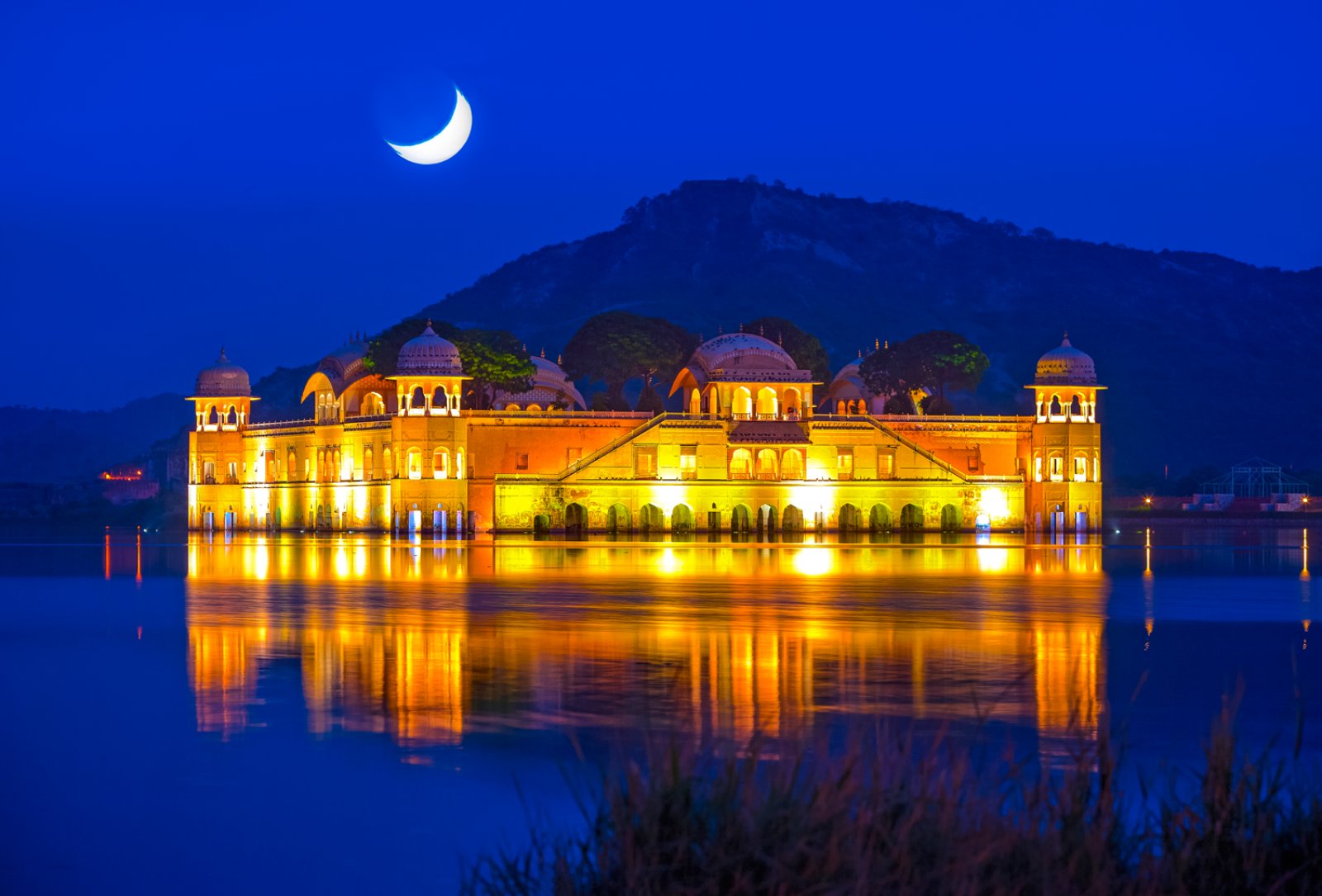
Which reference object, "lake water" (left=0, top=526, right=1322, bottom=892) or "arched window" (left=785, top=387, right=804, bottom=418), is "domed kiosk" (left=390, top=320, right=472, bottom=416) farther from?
"lake water" (left=0, top=526, right=1322, bottom=892)

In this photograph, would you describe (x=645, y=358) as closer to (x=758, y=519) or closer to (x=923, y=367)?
(x=923, y=367)

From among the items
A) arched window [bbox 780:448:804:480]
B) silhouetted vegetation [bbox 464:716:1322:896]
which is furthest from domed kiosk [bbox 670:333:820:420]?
silhouetted vegetation [bbox 464:716:1322:896]

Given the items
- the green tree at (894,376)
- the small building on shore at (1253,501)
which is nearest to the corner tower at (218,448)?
the green tree at (894,376)

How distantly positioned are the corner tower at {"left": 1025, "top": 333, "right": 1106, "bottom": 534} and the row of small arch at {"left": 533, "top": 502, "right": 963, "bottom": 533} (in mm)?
4708

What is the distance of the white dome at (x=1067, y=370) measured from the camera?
76.9m

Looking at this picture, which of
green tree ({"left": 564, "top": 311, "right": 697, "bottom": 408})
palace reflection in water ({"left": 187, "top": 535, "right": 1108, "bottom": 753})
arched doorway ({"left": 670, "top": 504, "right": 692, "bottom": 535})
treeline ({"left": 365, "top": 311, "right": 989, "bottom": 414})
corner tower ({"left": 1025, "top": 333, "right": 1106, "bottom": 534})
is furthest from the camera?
green tree ({"left": 564, "top": 311, "right": 697, "bottom": 408})

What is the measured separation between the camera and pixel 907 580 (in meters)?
33.9

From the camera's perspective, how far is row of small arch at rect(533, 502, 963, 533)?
68.6 meters

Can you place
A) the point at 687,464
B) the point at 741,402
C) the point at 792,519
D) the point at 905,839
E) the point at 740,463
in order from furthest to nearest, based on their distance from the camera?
the point at 740,463, the point at 741,402, the point at 792,519, the point at 687,464, the point at 905,839

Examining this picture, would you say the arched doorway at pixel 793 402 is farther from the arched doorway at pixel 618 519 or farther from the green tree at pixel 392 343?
the green tree at pixel 392 343

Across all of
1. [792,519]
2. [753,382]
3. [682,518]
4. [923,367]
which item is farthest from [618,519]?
[923,367]

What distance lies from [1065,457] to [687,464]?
53.1 feet

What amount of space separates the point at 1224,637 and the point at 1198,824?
45.9ft

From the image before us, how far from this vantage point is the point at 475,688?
16688 mm
